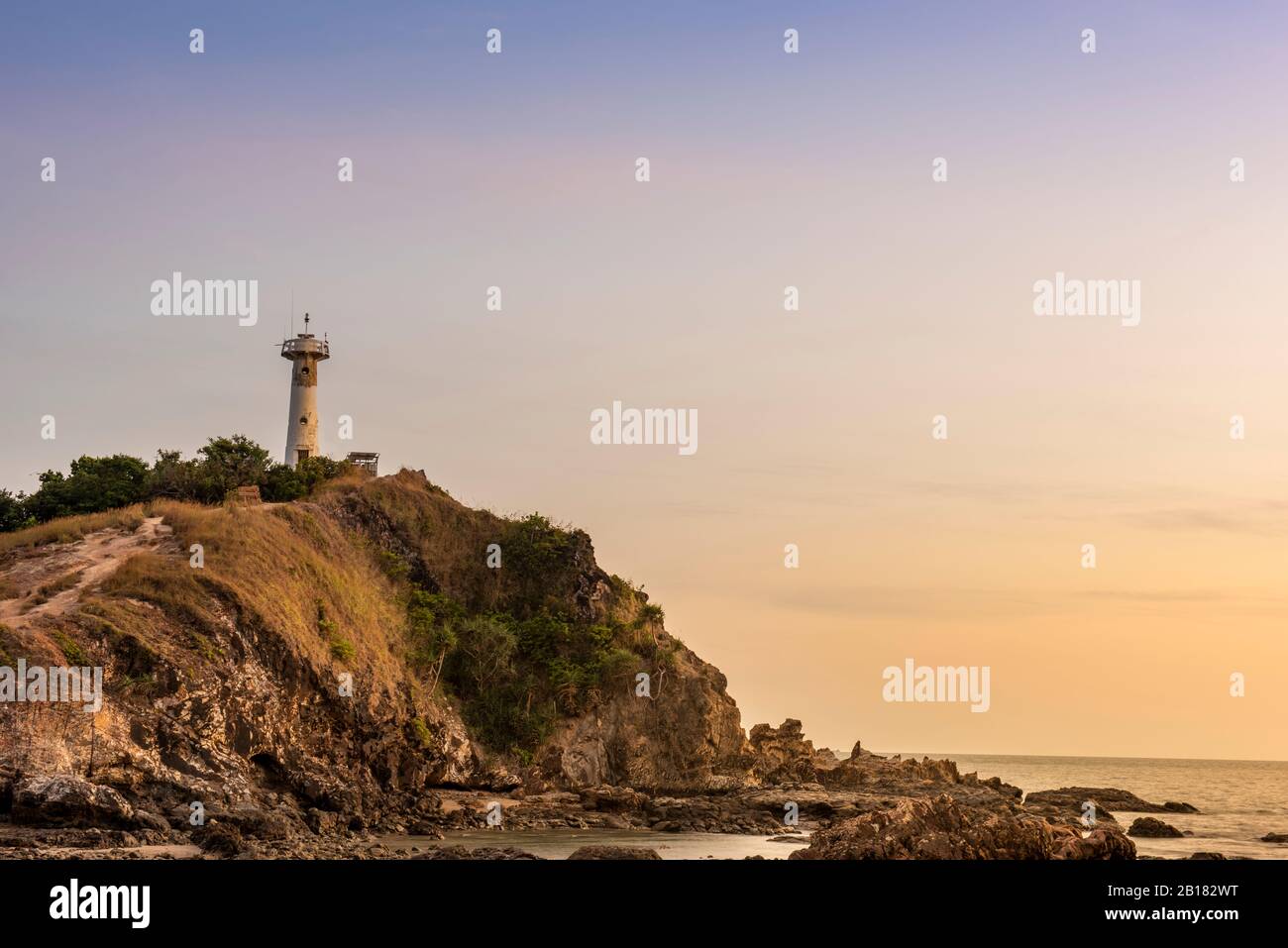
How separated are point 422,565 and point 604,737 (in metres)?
11.8

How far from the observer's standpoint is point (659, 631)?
62.5m

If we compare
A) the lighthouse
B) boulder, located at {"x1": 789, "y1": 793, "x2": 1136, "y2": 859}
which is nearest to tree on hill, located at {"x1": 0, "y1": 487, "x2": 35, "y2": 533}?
the lighthouse

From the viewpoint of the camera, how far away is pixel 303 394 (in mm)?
68188

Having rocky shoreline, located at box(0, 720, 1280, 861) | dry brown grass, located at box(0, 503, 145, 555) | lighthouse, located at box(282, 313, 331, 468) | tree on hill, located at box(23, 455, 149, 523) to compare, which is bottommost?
rocky shoreline, located at box(0, 720, 1280, 861)

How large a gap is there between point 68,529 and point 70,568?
434cm

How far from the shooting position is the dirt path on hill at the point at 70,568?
37594 millimetres

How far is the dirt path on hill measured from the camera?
37.6 m

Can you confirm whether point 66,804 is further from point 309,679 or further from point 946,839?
point 946,839

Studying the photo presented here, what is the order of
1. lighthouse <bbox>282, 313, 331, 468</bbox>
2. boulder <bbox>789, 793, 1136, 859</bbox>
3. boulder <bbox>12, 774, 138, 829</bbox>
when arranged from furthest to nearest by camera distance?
1. lighthouse <bbox>282, 313, 331, 468</bbox>
2. boulder <bbox>12, 774, 138, 829</bbox>
3. boulder <bbox>789, 793, 1136, 859</bbox>

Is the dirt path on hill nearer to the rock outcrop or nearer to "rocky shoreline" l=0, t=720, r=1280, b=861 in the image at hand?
"rocky shoreline" l=0, t=720, r=1280, b=861

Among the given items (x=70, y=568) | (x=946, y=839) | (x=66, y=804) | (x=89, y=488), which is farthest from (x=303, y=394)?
(x=946, y=839)

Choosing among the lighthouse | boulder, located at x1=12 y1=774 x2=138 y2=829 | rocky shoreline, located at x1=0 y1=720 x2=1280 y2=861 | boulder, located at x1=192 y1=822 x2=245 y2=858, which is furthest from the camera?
the lighthouse

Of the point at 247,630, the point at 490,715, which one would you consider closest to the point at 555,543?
the point at 490,715

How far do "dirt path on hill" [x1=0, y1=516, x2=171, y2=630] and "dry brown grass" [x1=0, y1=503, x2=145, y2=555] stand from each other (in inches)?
15.2
